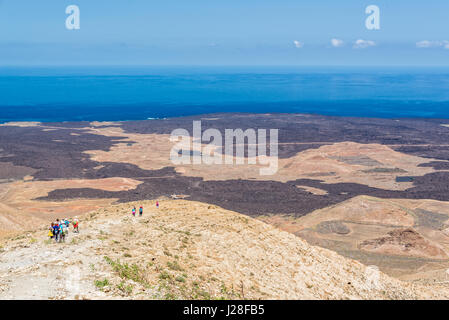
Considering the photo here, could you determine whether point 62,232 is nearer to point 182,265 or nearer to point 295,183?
point 182,265

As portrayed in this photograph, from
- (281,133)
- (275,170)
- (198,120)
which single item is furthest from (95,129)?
(275,170)

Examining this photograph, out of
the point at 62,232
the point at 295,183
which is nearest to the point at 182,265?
the point at 62,232

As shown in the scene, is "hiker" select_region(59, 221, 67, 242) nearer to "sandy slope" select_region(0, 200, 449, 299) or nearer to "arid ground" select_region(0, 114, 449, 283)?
"sandy slope" select_region(0, 200, 449, 299)

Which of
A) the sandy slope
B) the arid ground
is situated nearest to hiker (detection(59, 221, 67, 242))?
the sandy slope

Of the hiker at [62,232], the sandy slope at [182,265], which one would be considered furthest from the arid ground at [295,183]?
the hiker at [62,232]

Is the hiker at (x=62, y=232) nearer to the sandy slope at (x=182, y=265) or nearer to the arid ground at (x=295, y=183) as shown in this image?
the sandy slope at (x=182, y=265)
